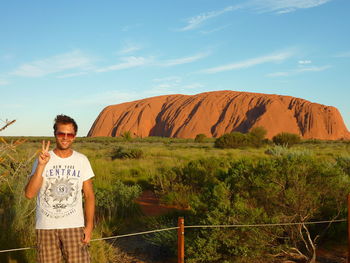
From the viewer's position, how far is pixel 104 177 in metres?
10.8

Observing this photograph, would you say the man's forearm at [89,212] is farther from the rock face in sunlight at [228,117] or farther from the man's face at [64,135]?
the rock face in sunlight at [228,117]

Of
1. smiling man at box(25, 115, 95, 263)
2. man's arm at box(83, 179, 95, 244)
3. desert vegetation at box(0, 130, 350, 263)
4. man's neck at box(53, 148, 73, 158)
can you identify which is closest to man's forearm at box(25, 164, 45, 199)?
smiling man at box(25, 115, 95, 263)

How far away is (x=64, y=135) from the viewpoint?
2.83m

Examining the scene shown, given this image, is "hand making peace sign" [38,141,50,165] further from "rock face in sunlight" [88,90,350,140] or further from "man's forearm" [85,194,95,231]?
"rock face in sunlight" [88,90,350,140]

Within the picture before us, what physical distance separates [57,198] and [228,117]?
255 feet

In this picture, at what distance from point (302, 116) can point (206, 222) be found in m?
75.9

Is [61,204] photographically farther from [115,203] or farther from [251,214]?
[115,203]

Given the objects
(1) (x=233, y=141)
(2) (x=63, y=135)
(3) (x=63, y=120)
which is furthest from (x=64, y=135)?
(1) (x=233, y=141)

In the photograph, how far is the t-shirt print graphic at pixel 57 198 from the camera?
271 cm

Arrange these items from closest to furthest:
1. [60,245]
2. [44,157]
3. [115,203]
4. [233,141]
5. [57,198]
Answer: [44,157]
[57,198]
[60,245]
[115,203]
[233,141]

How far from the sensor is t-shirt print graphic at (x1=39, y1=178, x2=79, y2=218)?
2.71m

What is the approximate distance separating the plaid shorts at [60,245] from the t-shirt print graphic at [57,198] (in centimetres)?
13

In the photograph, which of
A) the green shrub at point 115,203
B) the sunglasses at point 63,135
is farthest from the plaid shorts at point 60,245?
the green shrub at point 115,203

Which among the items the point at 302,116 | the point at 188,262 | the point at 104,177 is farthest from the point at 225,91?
the point at 188,262
